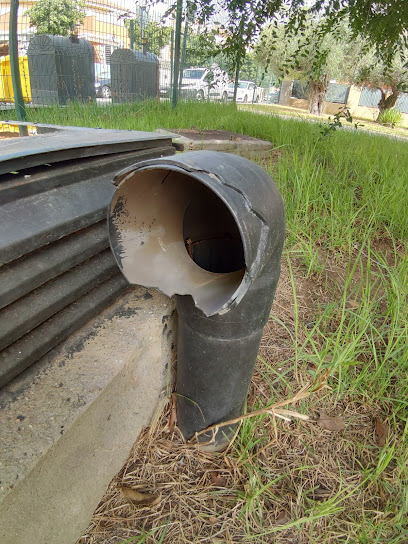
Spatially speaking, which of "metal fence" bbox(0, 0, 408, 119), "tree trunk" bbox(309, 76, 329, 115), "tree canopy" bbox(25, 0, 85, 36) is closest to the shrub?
"tree trunk" bbox(309, 76, 329, 115)

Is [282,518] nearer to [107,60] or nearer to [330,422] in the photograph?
[330,422]

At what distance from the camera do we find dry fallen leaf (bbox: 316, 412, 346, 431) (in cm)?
159

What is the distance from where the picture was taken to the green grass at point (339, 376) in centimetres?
132

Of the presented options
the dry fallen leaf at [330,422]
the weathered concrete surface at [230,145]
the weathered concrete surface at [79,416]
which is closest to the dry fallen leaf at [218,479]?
the weathered concrete surface at [79,416]

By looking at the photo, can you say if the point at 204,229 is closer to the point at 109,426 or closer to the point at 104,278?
the point at 104,278

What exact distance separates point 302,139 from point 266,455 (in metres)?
3.50

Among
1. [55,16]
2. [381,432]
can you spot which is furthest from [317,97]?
[381,432]

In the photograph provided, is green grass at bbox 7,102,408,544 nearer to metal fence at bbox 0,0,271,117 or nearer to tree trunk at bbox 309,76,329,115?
metal fence at bbox 0,0,271,117

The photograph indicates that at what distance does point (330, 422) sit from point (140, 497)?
0.83 metres

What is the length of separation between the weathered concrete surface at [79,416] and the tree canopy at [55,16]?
7.76 metres

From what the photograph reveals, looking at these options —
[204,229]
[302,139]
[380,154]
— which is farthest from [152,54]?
[204,229]

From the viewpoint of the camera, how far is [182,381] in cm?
153

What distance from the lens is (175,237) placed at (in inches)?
56.2

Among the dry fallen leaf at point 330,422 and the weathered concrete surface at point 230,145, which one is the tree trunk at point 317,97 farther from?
the dry fallen leaf at point 330,422
